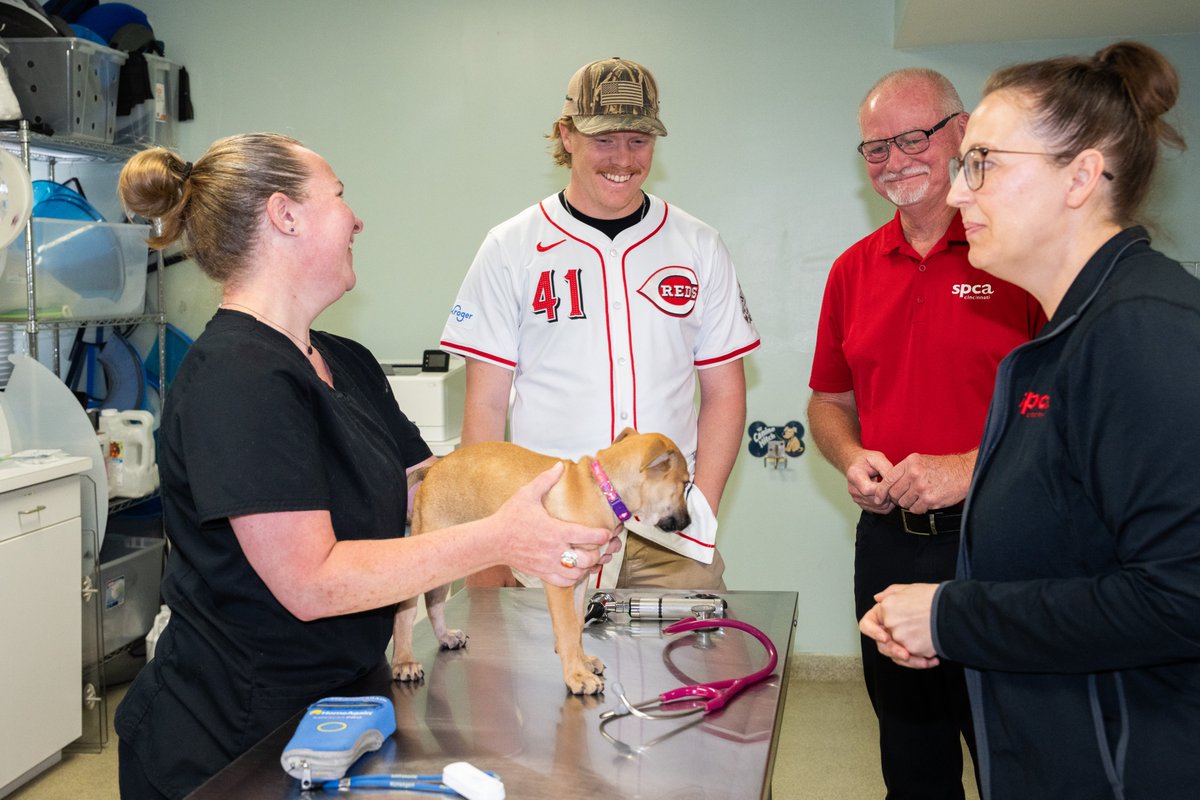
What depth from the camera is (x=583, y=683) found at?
155 cm

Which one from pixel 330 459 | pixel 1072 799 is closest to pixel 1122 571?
pixel 1072 799

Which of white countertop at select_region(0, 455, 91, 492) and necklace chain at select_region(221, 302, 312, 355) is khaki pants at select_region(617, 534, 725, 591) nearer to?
necklace chain at select_region(221, 302, 312, 355)

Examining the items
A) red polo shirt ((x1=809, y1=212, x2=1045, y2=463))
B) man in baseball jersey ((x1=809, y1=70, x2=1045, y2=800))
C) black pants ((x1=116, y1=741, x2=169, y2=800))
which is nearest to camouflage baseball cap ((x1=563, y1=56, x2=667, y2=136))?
man in baseball jersey ((x1=809, y1=70, x2=1045, y2=800))

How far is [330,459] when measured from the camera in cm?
142

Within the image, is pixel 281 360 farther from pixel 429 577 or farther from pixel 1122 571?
pixel 1122 571

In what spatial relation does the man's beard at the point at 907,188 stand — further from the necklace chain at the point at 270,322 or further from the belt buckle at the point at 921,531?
the necklace chain at the point at 270,322

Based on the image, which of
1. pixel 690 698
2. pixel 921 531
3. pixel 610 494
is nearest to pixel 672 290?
pixel 921 531

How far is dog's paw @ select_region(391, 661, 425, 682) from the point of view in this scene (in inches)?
63.8

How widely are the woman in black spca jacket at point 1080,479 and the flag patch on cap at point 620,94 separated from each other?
3.38ft

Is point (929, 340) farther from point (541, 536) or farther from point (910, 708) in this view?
point (541, 536)

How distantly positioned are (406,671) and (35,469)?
201 centimetres

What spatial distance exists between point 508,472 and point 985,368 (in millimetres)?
1062

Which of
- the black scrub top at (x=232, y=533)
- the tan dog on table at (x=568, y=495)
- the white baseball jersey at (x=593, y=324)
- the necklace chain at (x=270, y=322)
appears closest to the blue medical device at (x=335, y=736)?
the black scrub top at (x=232, y=533)

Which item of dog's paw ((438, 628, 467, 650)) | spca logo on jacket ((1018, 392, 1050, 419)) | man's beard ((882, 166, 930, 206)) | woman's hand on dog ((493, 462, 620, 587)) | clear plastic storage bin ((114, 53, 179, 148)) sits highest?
clear plastic storage bin ((114, 53, 179, 148))
